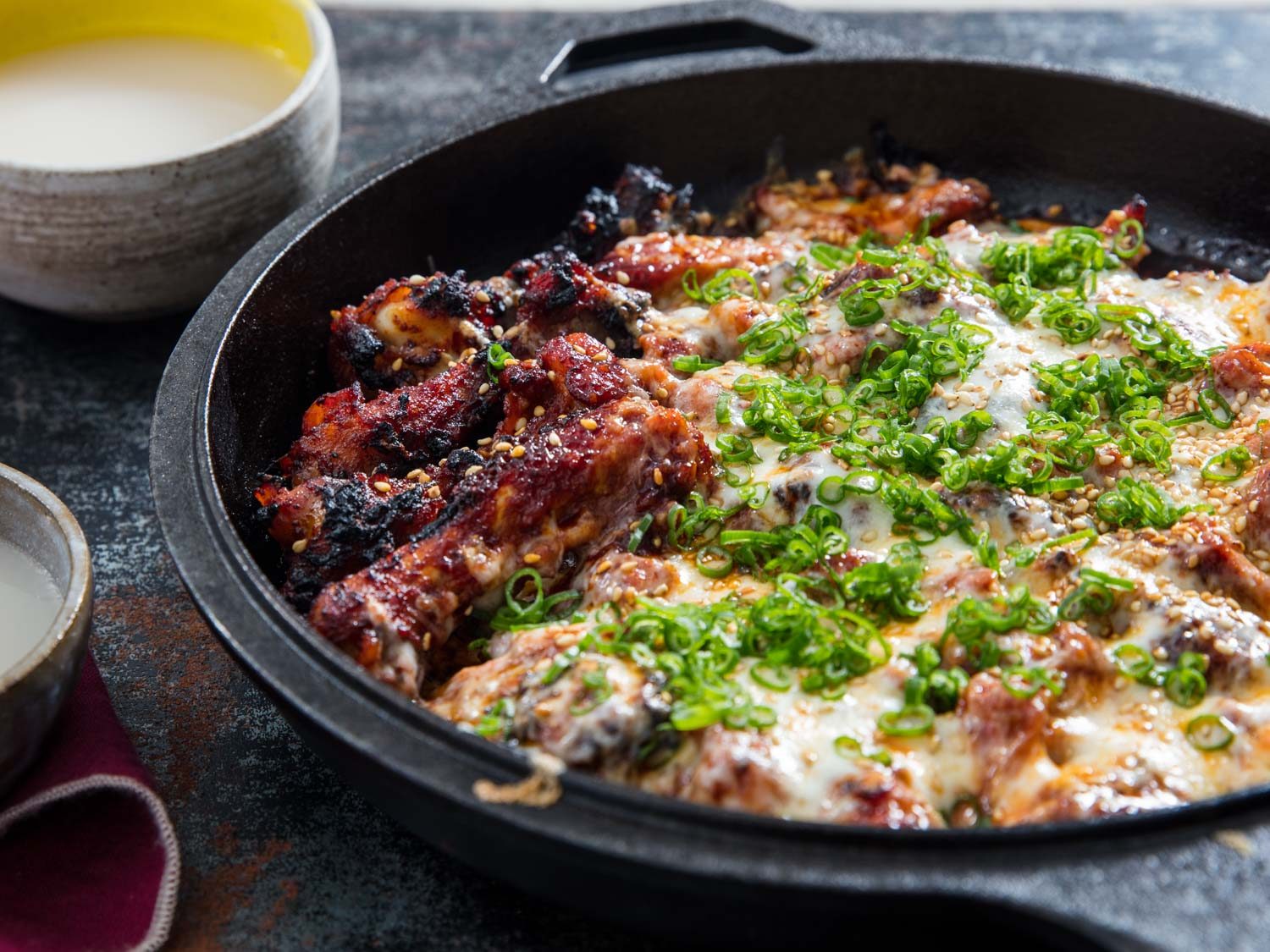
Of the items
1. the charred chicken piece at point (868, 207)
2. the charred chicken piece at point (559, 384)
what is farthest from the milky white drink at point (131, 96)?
the charred chicken piece at point (868, 207)

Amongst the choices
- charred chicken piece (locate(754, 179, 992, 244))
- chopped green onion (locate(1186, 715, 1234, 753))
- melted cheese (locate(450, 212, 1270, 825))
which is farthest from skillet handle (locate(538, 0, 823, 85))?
chopped green onion (locate(1186, 715, 1234, 753))

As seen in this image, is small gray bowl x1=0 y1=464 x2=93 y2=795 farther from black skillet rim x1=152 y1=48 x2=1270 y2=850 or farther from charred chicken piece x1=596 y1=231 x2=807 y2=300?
charred chicken piece x1=596 y1=231 x2=807 y2=300

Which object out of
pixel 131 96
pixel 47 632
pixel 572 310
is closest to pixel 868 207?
pixel 572 310

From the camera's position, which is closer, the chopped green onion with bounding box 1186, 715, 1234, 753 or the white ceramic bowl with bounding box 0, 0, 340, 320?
the chopped green onion with bounding box 1186, 715, 1234, 753

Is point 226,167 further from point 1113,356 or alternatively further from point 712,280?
point 1113,356

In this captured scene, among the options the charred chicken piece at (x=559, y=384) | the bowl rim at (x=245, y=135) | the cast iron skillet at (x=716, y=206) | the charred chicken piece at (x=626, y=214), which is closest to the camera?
the cast iron skillet at (x=716, y=206)

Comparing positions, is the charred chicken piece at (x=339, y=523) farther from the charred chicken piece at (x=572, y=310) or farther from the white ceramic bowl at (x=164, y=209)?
the white ceramic bowl at (x=164, y=209)
